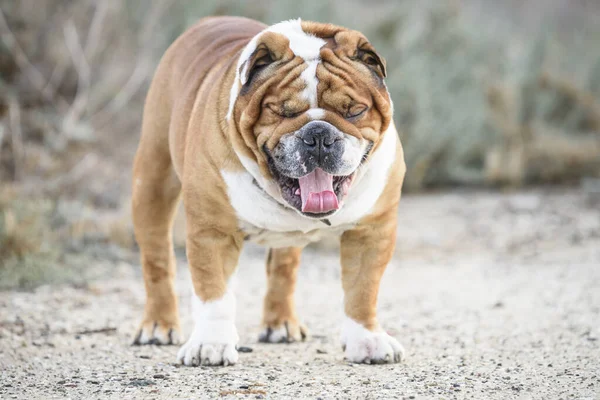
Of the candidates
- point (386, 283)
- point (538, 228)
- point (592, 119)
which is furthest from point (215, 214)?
point (592, 119)

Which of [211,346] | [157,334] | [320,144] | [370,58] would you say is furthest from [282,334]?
[370,58]

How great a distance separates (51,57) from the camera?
1124 centimetres

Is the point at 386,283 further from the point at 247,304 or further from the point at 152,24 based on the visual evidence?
the point at 152,24

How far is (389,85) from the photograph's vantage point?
11.1m

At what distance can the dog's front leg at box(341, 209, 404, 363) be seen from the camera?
15.0ft

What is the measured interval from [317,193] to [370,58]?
750mm

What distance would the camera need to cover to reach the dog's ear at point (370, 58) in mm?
4363

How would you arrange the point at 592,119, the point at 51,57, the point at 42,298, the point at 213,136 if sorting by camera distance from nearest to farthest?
the point at 213,136, the point at 42,298, the point at 51,57, the point at 592,119

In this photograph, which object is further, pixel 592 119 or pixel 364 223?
pixel 592 119

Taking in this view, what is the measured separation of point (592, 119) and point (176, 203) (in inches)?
337

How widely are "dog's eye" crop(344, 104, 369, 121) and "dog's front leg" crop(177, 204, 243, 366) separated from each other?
83 centimetres

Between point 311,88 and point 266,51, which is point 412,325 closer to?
point 311,88

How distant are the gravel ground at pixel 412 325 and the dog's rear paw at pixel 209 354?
0.07 metres

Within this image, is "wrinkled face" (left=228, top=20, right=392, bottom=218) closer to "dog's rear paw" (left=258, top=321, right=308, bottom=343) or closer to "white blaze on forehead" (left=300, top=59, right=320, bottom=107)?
"white blaze on forehead" (left=300, top=59, right=320, bottom=107)
